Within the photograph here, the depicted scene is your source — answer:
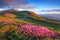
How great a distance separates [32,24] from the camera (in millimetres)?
8906

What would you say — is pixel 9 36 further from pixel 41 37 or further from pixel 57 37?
pixel 57 37

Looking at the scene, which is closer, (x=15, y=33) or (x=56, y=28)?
(x=15, y=33)

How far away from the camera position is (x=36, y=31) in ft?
27.4

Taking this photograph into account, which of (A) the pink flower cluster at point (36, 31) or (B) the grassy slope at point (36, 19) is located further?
(B) the grassy slope at point (36, 19)

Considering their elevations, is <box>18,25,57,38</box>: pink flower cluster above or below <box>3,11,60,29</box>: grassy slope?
below

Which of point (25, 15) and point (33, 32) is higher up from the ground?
point (25, 15)

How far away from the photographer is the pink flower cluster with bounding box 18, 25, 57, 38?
8250 millimetres

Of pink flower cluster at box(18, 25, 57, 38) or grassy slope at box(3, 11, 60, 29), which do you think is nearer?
pink flower cluster at box(18, 25, 57, 38)

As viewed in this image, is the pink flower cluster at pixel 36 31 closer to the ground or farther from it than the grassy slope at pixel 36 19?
closer to the ground

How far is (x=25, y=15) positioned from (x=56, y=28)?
1603 mm

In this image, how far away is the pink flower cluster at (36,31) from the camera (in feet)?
27.1

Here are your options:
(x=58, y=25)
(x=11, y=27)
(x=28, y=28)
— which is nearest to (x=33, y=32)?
(x=28, y=28)

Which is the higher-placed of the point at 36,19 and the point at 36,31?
the point at 36,19

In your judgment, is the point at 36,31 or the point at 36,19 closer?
the point at 36,31
